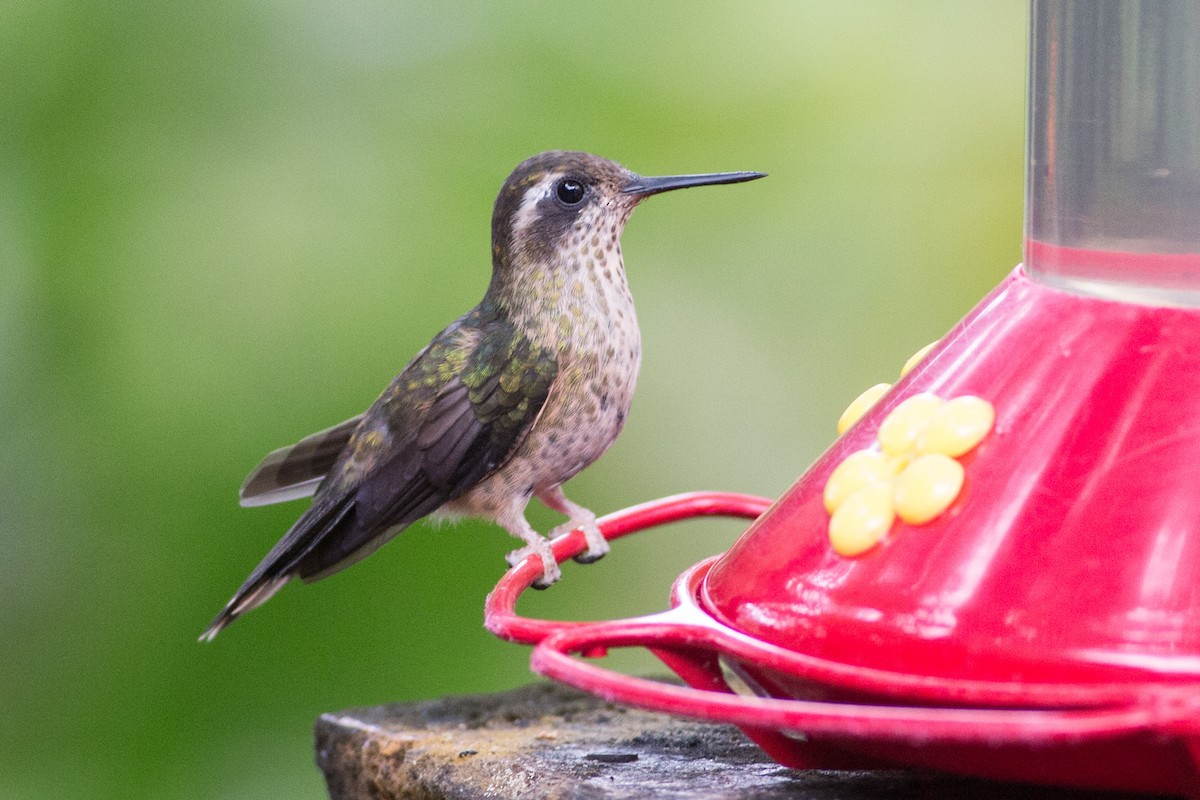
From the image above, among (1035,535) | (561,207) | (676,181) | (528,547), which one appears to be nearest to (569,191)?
(561,207)

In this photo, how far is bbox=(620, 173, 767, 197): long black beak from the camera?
238cm

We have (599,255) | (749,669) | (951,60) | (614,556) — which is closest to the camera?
(749,669)

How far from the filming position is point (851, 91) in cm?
439

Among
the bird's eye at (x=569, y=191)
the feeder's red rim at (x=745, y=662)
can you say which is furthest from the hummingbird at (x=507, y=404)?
the feeder's red rim at (x=745, y=662)

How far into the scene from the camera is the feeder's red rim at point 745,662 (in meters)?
1.44

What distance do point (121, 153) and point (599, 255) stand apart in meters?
1.65

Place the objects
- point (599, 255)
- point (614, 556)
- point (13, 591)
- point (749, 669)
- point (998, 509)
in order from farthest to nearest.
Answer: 1. point (614, 556)
2. point (13, 591)
3. point (599, 255)
4. point (749, 669)
5. point (998, 509)

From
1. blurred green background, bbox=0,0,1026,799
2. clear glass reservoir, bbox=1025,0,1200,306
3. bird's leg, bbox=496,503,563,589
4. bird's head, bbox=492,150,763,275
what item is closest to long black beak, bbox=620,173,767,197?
bird's head, bbox=492,150,763,275

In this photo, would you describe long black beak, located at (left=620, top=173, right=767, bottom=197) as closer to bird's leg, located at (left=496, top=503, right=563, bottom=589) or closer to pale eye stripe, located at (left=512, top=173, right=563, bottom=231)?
pale eye stripe, located at (left=512, top=173, right=563, bottom=231)

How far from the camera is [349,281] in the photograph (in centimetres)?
400

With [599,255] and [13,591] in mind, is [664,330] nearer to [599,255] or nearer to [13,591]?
[599,255]

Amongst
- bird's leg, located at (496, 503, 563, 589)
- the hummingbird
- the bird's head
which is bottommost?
bird's leg, located at (496, 503, 563, 589)

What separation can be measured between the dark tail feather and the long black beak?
0.71 m

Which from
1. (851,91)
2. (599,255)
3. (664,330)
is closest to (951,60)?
(851,91)
